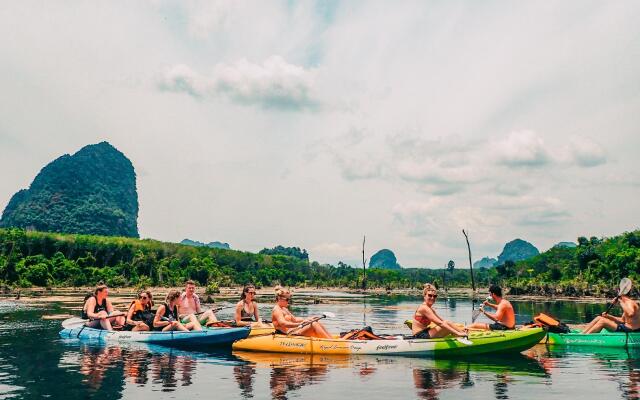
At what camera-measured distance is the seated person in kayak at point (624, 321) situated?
14758mm

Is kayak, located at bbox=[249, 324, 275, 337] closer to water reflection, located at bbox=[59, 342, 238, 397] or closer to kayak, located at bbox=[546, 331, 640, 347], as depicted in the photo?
water reflection, located at bbox=[59, 342, 238, 397]

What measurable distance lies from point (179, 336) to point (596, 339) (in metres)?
10.9

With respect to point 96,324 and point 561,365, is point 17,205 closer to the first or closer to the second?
point 96,324

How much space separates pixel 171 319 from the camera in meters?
15.4

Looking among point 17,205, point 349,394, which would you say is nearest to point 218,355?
point 349,394

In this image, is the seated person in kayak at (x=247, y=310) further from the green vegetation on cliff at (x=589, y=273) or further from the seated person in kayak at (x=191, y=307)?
the green vegetation on cliff at (x=589, y=273)

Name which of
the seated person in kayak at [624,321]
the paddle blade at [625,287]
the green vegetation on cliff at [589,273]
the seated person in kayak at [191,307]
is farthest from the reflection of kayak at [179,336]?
the green vegetation on cliff at [589,273]

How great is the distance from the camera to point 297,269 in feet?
316

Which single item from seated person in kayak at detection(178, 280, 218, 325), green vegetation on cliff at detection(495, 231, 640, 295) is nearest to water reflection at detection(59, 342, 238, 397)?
seated person in kayak at detection(178, 280, 218, 325)

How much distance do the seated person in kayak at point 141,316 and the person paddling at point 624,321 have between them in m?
11.9

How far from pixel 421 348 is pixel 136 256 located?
2345 inches

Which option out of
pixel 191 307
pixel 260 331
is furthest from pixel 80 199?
pixel 260 331

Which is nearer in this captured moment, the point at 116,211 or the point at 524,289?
the point at 524,289

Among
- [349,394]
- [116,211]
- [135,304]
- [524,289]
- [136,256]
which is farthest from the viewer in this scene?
[116,211]
